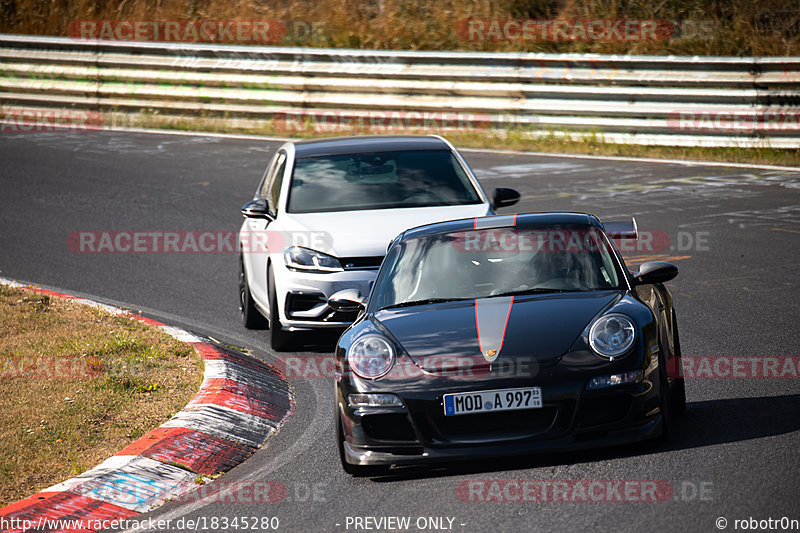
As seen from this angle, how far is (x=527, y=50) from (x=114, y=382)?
1557 cm

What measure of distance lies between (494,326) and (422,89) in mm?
14534

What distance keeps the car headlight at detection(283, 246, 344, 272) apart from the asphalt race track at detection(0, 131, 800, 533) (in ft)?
2.40

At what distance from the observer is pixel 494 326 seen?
5.88 m

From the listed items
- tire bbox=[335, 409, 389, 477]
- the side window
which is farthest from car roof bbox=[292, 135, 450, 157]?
tire bbox=[335, 409, 389, 477]

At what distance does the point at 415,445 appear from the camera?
5637 mm

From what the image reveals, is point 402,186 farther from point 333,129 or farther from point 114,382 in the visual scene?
point 333,129

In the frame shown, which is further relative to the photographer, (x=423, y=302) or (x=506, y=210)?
(x=506, y=210)

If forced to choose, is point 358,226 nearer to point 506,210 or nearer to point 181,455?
point 181,455

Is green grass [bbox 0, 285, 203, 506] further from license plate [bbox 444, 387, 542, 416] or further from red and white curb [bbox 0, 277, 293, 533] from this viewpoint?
license plate [bbox 444, 387, 542, 416]

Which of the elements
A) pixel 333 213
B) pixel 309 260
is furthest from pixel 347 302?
pixel 333 213

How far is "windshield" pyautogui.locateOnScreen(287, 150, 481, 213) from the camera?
9773 mm

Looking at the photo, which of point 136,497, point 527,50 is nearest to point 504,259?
point 136,497

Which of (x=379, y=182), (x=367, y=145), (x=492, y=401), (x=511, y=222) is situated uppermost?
(x=511, y=222)

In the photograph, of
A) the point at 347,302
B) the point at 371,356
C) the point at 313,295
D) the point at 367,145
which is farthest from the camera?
the point at 367,145
